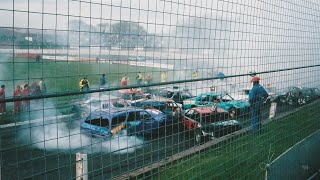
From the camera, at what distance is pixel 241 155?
202 inches

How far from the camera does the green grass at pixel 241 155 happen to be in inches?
191

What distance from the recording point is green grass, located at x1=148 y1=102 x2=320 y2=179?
4.85 metres

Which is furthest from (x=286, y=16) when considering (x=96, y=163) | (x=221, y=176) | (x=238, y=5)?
(x=96, y=163)

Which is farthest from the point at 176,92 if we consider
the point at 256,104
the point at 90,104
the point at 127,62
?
the point at 90,104

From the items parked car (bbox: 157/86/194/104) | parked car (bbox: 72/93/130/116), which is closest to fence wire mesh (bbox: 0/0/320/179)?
parked car (bbox: 72/93/130/116)

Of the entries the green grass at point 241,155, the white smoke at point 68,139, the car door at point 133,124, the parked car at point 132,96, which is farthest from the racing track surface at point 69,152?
the parked car at point 132,96

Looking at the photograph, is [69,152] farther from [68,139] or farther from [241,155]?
[241,155]

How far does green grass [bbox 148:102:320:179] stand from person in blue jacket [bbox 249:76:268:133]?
0.20m

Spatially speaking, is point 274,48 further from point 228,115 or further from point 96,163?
point 96,163

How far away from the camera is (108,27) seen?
2.93 metres

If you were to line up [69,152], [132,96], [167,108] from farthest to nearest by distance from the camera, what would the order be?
[167,108]
[132,96]
[69,152]

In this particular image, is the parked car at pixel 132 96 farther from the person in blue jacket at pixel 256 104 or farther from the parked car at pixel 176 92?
the person in blue jacket at pixel 256 104

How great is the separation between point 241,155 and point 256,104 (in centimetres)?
102

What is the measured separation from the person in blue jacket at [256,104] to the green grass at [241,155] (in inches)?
7.9
